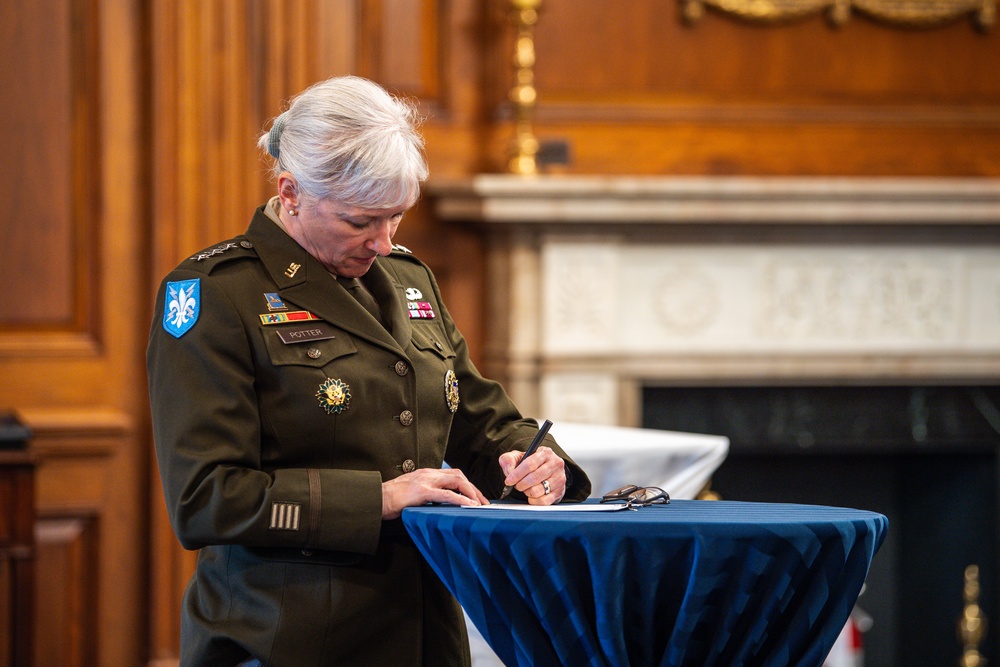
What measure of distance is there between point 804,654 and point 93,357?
8.94ft

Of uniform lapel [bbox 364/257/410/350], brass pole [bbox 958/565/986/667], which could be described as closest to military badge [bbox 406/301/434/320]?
uniform lapel [bbox 364/257/410/350]

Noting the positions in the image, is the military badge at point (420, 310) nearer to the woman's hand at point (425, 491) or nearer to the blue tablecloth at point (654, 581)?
the woman's hand at point (425, 491)

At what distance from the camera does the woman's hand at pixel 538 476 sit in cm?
178

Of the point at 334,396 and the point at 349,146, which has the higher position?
the point at 349,146

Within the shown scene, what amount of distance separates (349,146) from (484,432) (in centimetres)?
53

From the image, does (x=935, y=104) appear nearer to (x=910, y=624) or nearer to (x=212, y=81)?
(x=910, y=624)

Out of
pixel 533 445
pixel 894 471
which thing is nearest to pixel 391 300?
pixel 533 445

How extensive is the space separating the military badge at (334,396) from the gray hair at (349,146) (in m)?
0.25

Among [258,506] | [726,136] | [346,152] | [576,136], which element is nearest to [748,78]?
[726,136]

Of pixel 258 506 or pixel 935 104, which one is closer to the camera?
pixel 258 506

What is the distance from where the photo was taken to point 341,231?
174 centimetres

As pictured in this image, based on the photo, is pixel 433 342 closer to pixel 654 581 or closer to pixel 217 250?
pixel 217 250

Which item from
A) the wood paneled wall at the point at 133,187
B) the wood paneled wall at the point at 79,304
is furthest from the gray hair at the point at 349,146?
the wood paneled wall at the point at 79,304

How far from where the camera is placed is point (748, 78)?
13.6ft
